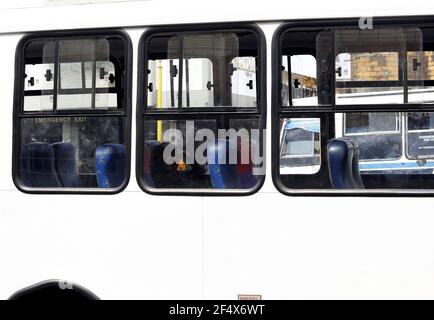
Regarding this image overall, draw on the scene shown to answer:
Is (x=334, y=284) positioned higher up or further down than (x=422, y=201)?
further down

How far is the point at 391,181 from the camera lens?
15.4 feet

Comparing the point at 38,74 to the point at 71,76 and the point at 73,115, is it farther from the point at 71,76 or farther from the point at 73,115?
the point at 73,115

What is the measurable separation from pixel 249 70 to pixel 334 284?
1.60 meters

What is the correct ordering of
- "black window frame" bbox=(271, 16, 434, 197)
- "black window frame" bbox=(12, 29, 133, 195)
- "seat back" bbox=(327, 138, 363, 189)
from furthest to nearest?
"black window frame" bbox=(12, 29, 133, 195), "seat back" bbox=(327, 138, 363, 189), "black window frame" bbox=(271, 16, 434, 197)

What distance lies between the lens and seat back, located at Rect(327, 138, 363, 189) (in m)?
4.68

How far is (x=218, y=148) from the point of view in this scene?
485 cm

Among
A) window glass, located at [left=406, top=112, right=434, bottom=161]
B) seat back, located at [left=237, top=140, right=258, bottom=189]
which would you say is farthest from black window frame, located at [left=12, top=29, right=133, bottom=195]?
window glass, located at [left=406, top=112, right=434, bottom=161]

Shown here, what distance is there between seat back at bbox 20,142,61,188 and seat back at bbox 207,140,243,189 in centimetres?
118

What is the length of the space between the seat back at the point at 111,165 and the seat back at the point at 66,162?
222mm

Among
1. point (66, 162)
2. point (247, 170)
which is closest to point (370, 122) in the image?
point (247, 170)

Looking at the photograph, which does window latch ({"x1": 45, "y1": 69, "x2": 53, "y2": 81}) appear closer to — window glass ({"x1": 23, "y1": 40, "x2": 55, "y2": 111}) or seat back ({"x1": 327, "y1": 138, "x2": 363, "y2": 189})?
window glass ({"x1": 23, "y1": 40, "x2": 55, "y2": 111})

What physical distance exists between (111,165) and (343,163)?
1673mm
